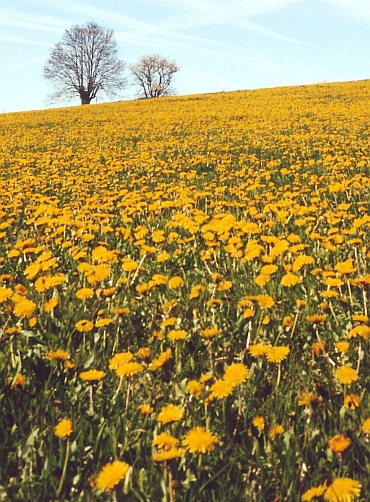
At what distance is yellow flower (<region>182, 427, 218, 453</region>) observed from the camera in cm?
137

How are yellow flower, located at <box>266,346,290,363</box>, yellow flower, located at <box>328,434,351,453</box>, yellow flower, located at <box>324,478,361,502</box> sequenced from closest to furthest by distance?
yellow flower, located at <box>324,478,361,502</box>
yellow flower, located at <box>328,434,351,453</box>
yellow flower, located at <box>266,346,290,363</box>

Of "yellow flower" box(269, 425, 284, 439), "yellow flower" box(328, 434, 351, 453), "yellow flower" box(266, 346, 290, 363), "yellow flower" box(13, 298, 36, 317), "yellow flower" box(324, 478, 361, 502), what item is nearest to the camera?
"yellow flower" box(324, 478, 361, 502)

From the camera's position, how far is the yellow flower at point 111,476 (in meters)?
1.23

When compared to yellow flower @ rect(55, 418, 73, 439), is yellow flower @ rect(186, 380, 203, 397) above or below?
above

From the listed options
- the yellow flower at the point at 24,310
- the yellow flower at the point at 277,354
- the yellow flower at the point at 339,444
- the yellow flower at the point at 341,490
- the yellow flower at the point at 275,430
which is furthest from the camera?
the yellow flower at the point at 24,310

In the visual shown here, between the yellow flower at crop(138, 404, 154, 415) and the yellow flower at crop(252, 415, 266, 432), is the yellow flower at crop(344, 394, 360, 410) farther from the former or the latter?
the yellow flower at crop(138, 404, 154, 415)

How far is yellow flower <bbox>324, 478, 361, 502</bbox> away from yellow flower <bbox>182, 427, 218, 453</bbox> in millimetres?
336

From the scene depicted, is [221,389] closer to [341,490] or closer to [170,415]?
[170,415]

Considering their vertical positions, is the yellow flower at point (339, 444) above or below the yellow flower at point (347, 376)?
below

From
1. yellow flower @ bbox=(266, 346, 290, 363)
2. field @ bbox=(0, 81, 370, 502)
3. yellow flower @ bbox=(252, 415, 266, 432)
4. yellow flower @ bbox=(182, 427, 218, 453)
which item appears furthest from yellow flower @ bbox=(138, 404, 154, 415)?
yellow flower @ bbox=(266, 346, 290, 363)

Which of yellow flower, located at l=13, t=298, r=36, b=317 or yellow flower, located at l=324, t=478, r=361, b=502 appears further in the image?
yellow flower, located at l=13, t=298, r=36, b=317

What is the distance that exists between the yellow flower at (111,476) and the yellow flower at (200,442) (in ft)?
0.67

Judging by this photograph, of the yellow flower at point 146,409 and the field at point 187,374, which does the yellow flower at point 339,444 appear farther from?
the yellow flower at point 146,409

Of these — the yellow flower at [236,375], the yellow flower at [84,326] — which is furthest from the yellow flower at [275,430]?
the yellow flower at [84,326]
